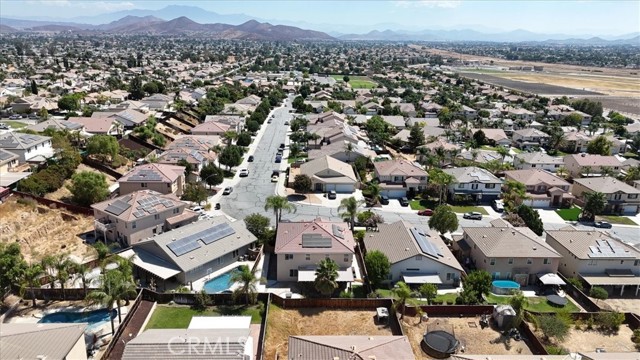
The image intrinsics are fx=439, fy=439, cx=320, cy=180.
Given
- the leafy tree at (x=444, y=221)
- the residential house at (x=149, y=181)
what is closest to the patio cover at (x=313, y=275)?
the leafy tree at (x=444, y=221)

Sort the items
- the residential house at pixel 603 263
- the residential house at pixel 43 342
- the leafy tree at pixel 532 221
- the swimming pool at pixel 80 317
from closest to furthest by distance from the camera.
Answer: the residential house at pixel 43 342, the swimming pool at pixel 80 317, the residential house at pixel 603 263, the leafy tree at pixel 532 221

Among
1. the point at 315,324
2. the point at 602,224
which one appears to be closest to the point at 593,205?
the point at 602,224

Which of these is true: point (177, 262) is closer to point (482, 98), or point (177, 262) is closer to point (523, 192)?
point (523, 192)

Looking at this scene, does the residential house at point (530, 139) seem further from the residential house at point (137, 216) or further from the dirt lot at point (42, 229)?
the dirt lot at point (42, 229)

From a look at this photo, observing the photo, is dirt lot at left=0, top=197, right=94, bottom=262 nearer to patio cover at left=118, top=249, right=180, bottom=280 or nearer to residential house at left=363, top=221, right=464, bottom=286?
patio cover at left=118, top=249, right=180, bottom=280

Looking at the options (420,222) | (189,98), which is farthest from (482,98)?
(420,222)

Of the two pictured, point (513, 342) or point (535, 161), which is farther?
point (535, 161)
